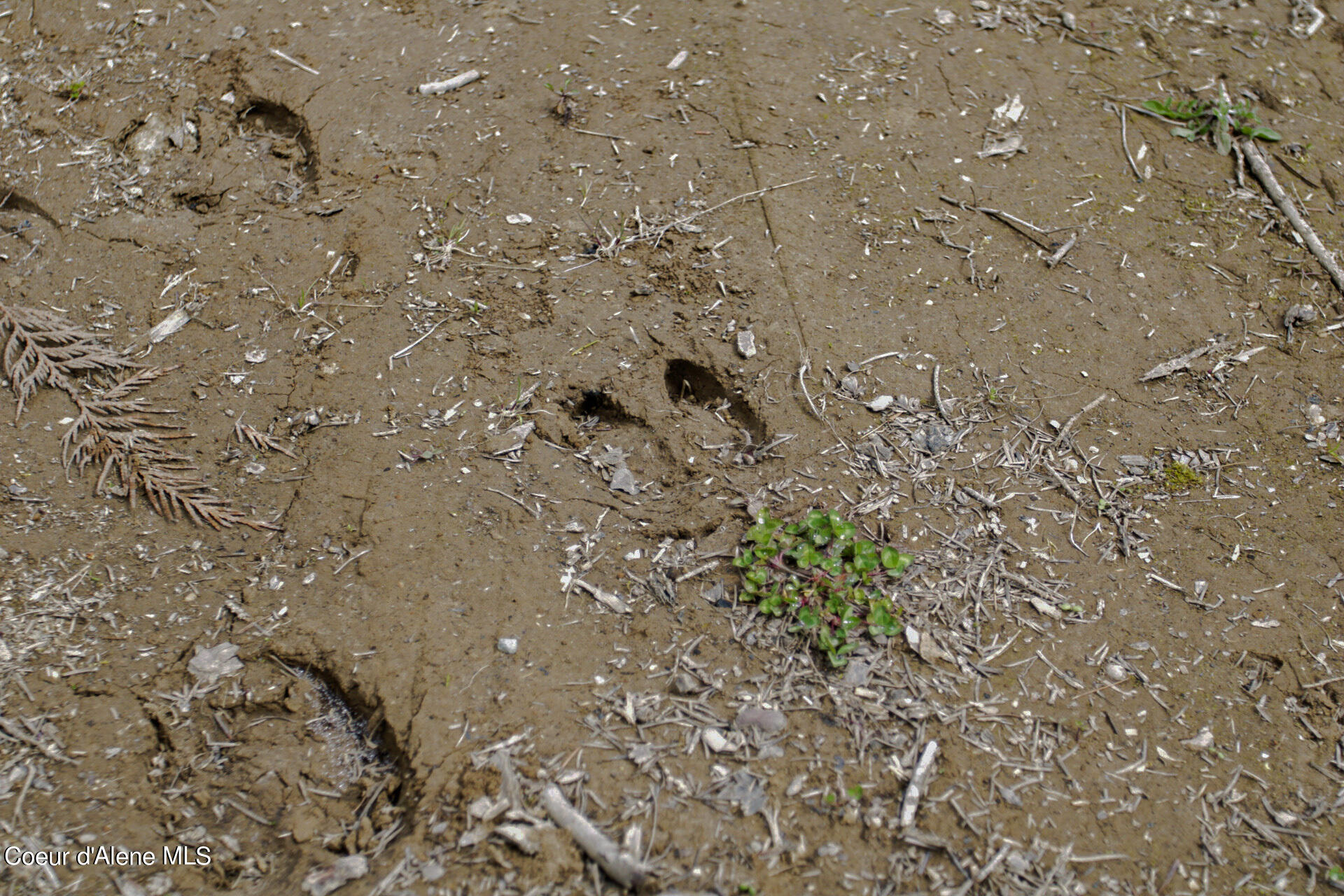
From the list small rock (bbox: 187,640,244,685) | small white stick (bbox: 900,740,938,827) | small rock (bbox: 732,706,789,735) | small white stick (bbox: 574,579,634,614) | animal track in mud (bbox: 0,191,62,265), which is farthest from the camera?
animal track in mud (bbox: 0,191,62,265)

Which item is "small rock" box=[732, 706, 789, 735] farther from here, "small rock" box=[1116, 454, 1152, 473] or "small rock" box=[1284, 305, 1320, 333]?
"small rock" box=[1284, 305, 1320, 333]

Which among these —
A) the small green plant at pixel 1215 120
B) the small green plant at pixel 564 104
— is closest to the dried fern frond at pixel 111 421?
the small green plant at pixel 564 104

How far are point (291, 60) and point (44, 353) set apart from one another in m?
1.76

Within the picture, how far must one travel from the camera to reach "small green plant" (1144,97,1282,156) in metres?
3.78

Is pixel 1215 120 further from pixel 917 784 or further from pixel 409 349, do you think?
pixel 409 349

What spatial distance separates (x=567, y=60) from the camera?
3.77m

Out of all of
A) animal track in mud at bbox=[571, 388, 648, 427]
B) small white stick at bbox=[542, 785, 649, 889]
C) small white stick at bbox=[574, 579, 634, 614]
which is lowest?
small white stick at bbox=[542, 785, 649, 889]

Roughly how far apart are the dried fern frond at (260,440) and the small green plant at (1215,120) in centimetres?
409

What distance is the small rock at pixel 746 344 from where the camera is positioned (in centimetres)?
298

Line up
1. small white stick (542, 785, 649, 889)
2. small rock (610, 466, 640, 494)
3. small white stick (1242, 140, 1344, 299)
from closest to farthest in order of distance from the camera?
small white stick (542, 785, 649, 889)
small rock (610, 466, 640, 494)
small white stick (1242, 140, 1344, 299)

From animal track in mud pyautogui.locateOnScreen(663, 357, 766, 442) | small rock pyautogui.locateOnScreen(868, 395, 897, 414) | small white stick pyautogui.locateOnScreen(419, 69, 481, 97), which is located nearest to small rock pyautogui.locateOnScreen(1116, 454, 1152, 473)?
small rock pyautogui.locateOnScreen(868, 395, 897, 414)

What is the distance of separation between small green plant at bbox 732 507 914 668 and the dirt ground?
7cm

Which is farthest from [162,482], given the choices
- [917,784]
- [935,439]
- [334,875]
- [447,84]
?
[935,439]

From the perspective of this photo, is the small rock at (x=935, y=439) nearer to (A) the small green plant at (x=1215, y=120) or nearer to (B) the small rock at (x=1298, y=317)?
(B) the small rock at (x=1298, y=317)
